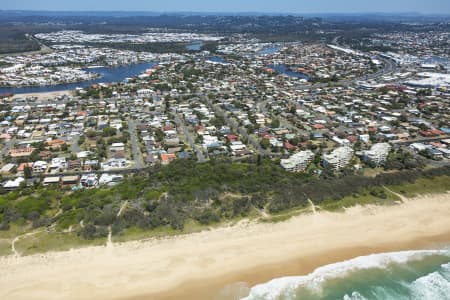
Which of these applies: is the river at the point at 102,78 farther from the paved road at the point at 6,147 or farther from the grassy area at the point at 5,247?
the grassy area at the point at 5,247

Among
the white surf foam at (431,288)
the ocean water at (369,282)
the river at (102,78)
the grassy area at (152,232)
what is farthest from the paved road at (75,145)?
the river at (102,78)

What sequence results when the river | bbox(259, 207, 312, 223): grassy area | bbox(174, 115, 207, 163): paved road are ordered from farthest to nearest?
the river, bbox(174, 115, 207, 163): paved road, bbox(259, 207, 312, 223): grassy area

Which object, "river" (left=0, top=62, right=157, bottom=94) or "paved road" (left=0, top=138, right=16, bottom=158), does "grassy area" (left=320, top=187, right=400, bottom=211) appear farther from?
"river" (left=0, top=62, right=157, bottom=94)

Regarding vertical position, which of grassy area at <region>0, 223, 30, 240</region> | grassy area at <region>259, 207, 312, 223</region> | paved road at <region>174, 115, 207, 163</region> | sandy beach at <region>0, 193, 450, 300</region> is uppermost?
paved road at <region>174, 115, 207, 163</region>

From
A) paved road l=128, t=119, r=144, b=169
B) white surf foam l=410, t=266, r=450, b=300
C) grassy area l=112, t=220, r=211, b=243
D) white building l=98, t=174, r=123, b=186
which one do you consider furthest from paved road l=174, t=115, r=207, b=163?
white surf foam l=410, t=266, r=450, b=300

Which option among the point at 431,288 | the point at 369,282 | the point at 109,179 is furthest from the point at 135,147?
the point at 431,288

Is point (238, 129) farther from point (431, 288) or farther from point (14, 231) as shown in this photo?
point (431, 288)

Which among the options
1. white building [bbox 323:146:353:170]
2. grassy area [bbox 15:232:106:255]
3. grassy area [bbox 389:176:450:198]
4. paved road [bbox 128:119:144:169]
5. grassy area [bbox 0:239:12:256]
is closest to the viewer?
grassy area [bbox 0:239:12:256]
